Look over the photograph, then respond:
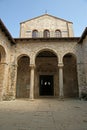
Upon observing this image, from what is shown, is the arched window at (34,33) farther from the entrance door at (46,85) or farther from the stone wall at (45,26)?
the entrance door at (46,85)

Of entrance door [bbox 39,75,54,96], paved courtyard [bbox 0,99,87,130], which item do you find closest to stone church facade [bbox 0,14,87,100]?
entrance door [bbox 39,75,54,96]

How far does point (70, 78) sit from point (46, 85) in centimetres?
355

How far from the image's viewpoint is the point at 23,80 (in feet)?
45.2

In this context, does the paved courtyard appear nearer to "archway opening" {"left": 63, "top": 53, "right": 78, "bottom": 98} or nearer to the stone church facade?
the stone church facade

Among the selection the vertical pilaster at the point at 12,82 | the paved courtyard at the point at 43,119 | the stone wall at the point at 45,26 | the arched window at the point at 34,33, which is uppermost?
the stone wall at the point at 45,26

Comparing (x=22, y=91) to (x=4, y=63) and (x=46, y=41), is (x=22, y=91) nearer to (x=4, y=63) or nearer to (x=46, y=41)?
(x=4, y=63)

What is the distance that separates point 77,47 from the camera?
11133 millimetres

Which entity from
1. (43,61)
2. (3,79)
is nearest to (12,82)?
(3,79)

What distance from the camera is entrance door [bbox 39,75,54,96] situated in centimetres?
1473

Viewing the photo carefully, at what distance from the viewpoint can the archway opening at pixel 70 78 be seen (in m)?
13.5

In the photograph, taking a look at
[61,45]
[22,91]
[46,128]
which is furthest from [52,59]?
[46,128]

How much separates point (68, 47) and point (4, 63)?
6097 millimetres

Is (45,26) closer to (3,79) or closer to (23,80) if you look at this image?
(23,80)

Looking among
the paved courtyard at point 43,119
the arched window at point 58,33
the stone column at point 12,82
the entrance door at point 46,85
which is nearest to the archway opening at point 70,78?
the entrance door at point 46,85
